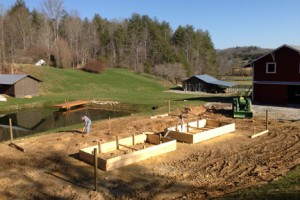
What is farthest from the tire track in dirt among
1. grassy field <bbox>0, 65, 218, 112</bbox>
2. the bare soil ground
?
grassy field <bbox>0, 65, 218, 112</bbox>

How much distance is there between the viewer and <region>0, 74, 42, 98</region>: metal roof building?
3953 centimetres

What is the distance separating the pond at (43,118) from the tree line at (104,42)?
31.9 metres

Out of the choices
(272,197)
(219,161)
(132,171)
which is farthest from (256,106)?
(272,197)

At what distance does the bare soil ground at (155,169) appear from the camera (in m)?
10.8

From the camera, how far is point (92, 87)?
53531 millimetres

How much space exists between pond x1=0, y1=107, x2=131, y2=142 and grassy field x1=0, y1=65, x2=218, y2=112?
3.64m

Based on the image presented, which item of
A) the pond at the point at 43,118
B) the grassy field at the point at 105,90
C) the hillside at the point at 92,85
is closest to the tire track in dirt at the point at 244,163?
the pond at the point at 43,118

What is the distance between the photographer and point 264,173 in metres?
11.9

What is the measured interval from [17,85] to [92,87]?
15380 mm

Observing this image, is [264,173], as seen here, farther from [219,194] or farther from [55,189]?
[55,189]

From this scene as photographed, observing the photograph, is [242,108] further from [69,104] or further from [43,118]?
[69,104]

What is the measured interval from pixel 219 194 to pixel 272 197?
192cm

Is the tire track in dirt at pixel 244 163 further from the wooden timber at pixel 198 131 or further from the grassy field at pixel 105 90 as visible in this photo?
the grassy field at pixel 105 90

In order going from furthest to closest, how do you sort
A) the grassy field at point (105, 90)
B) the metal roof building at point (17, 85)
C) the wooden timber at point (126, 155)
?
the metal roof building at point (17, 85) → the grassy field at point (105, 90) → the wooden timber at point (126, 155)
